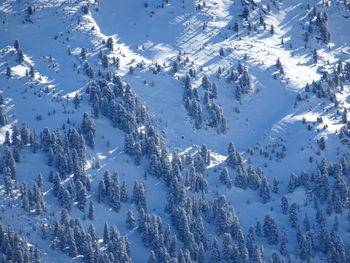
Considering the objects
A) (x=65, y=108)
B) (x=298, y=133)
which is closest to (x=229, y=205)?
(x=298, y=133)

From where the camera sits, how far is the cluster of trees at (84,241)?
14762cm

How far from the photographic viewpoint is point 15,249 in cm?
13925

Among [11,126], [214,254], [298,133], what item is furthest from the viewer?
[298,133]

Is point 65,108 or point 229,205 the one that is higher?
point 65,108

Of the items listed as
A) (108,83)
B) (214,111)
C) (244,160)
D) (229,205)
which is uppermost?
(108,83)

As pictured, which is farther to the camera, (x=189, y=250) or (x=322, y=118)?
(x=322, y=118)

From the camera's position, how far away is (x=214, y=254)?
153375 mm

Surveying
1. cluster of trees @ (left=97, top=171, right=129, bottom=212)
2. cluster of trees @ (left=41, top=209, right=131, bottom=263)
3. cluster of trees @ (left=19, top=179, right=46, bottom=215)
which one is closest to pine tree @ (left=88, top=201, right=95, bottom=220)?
cluster of trees @ (left=97, top=171, right=129, bottom=212)

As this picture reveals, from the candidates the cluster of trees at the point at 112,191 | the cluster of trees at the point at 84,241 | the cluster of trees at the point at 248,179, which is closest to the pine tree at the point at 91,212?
the cluster of trees at the point at 112,191

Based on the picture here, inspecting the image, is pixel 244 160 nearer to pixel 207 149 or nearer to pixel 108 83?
pixel 207 149

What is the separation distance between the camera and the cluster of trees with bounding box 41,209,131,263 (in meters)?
148

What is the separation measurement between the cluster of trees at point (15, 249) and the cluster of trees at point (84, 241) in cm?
707

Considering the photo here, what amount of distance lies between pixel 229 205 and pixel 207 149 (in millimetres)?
23916

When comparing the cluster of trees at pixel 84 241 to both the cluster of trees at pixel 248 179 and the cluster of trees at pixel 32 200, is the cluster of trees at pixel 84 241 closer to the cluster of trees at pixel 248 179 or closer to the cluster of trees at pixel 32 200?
the cluster of trees at pixel 32 200
